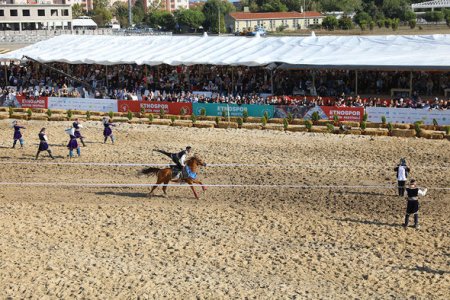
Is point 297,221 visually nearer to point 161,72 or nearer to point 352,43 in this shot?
point 352,43

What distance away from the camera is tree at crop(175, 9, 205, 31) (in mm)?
121562

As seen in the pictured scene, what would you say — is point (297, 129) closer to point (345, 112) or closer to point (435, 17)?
point (345, 112)

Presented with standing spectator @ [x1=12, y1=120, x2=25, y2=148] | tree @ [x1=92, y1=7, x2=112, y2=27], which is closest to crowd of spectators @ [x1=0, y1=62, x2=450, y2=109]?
standing spectator @ [x1=12, y1=120, x2=25, y2=148]

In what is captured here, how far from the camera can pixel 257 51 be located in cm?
3697

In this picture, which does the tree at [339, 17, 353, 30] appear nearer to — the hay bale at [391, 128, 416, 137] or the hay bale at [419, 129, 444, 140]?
the hay bale at [391, 128, 416, 137]

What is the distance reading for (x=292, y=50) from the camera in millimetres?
36688

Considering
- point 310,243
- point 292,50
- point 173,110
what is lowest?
point 310,243

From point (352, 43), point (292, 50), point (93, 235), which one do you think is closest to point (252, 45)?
point (292, 50)

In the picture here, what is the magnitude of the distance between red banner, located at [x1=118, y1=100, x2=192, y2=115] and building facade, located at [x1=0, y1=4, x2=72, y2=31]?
64.4 meters

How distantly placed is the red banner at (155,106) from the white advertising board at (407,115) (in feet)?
27.5

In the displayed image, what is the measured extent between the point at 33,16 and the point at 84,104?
6595 centimetres

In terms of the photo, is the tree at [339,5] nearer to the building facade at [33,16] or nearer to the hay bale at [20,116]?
the building facade at [33,16]

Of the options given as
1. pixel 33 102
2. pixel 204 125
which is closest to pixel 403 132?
pixel 204 125

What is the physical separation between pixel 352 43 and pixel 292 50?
2.90 m
